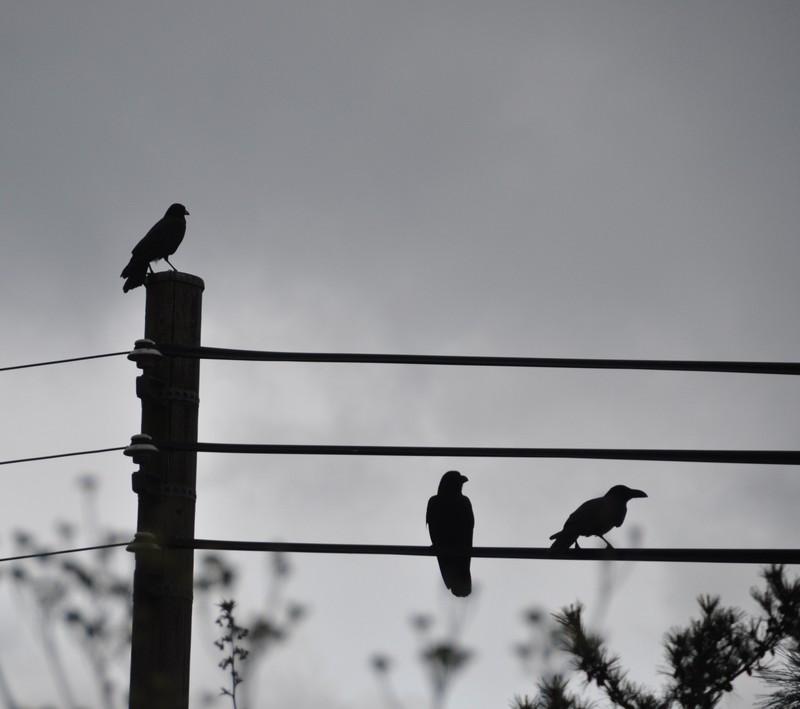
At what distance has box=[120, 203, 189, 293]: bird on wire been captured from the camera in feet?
29.1

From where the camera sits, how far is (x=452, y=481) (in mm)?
8508

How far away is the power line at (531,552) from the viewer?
473cm

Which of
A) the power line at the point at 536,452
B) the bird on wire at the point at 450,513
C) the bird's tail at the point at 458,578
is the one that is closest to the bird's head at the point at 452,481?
the bird on wire at the point at 450,513

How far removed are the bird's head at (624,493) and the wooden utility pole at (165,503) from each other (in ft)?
11.2

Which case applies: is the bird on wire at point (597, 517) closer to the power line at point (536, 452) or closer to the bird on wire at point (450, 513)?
the bird on wire at point (450, 513)

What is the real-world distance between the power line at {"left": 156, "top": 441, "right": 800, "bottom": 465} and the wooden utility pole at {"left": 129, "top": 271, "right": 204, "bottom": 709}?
0.13 m

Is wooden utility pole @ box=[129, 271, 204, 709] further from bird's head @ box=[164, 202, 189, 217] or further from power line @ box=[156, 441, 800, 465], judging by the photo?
bird's head @ box=[164, 202, 189, 217]

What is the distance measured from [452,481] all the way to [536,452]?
3402 mm

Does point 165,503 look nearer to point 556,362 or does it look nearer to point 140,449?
point 140,449

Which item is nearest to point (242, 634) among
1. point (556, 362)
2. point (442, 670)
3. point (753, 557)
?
point (442, 670)

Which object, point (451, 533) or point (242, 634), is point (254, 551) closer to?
point (242, 634)

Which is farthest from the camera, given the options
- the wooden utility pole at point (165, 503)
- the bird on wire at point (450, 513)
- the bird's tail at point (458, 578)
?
the bird on wire at point (450, 513)

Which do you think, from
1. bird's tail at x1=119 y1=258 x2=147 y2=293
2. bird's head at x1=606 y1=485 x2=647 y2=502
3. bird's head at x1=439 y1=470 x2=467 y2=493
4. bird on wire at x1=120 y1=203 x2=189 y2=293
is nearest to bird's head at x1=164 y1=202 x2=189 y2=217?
bird on wire at x1=120 y1=203 x2=189 y2=293

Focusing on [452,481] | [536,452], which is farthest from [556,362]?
[452,481]
